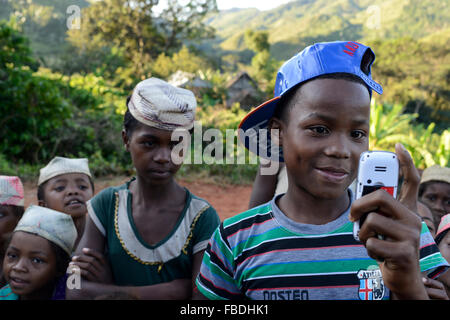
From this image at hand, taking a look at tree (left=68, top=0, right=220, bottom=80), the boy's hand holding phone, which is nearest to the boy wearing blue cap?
the boy's hand holding phone

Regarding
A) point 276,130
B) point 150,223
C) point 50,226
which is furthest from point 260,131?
point 50,226

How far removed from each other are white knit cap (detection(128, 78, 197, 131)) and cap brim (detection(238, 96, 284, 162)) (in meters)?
0.37

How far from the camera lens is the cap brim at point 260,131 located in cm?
140

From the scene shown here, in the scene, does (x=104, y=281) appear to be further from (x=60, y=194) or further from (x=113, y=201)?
(x=60, y=194)

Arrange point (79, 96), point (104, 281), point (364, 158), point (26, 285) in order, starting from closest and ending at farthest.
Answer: point (364, 158)
point (104, 281)
point (26, 285)
point (79, 96)

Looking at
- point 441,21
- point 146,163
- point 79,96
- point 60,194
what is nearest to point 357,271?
point 146,163

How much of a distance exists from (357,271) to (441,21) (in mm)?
73611

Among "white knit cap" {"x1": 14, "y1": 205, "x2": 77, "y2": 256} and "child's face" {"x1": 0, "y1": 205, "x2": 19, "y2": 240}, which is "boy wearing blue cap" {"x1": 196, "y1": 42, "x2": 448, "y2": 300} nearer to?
"white knit cap" {"x1": 14, "y1": 205, "x2": 77, "y2": 256}

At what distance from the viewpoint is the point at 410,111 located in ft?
96.6

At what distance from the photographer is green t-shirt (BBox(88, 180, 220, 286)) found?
170 centimetres

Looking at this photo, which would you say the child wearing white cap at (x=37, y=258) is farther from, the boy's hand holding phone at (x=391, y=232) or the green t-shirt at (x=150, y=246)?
the boy's hand holding phone at (x=391, y=232)

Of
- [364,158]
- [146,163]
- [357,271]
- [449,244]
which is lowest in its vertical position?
[449,244]

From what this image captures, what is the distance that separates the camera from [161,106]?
1.81 metres

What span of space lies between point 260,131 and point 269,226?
17.2 inches
